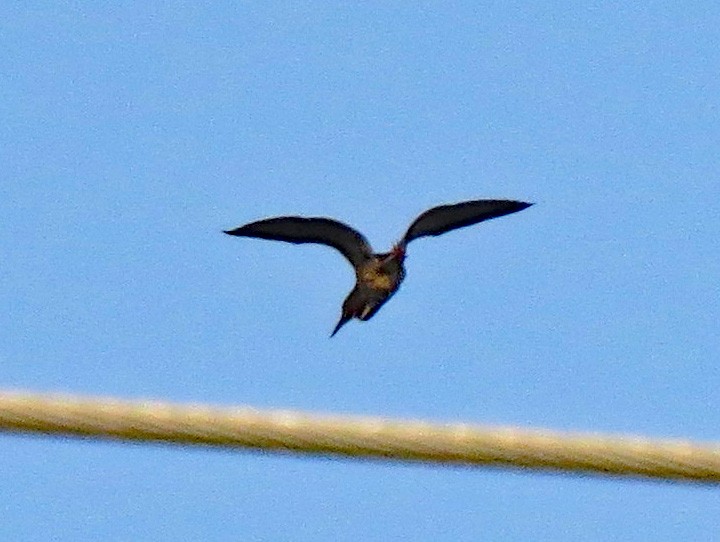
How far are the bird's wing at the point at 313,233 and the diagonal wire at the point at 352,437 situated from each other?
212 inches

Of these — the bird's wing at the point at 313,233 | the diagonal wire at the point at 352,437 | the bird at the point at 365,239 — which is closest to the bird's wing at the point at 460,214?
the bird at the point at 365,239

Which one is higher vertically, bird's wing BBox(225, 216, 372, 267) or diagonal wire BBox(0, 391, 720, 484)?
bird's wing BBox(225, 216, 372, 267)

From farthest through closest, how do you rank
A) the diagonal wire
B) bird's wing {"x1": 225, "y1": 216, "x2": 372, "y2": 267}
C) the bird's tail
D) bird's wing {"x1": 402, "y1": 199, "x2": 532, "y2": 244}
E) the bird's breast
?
the bird's tail, the bird's breast, bird's wing {"x1": 225, "y1": 216, "x2": 372, "y2": 267}, bird's wing {"x1": 402, "y1": 199, "x2": 532, "y2": 244}, the diagonal wire

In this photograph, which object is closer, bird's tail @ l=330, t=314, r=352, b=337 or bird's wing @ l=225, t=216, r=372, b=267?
bird's wing @ l=225, t=216, r=372, b=267

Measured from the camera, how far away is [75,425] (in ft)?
14.8

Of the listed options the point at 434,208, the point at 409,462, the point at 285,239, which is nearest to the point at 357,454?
the point at 409,462

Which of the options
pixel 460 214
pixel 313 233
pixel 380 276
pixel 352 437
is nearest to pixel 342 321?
pixel 380 276

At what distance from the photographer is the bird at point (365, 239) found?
10.3 meters

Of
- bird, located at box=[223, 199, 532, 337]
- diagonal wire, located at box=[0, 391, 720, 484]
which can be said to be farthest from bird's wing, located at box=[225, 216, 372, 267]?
diagonal wire, located at box=[0, 391, 720, 484]

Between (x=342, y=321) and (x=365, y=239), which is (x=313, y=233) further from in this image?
(x=342, y=321)

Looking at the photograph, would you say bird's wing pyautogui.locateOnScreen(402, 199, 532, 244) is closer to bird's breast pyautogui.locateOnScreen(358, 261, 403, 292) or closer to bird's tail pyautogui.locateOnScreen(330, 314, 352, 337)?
bird's breast pyautogui.locateOnScreen(358, 261, 403, 292)

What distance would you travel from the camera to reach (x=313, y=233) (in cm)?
1116

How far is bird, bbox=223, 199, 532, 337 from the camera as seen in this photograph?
33.7 feet

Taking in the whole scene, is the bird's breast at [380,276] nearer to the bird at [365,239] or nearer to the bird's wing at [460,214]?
the bird at [365,239]
